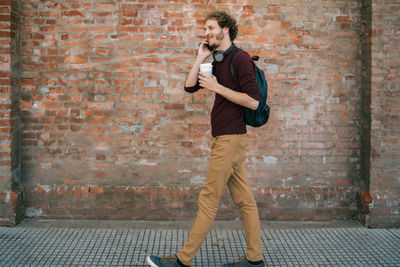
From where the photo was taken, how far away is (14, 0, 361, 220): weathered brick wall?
15.4 ft

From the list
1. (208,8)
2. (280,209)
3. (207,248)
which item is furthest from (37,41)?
(280,209)

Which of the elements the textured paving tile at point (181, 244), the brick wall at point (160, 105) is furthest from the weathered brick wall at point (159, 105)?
the textured paving tile at point (181, 244)

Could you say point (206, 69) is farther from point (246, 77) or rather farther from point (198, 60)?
point (246, 77)

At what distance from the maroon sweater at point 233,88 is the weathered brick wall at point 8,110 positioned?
8.33 feet

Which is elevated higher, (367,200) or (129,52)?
(129,52)

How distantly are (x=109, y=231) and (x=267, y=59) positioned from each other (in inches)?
106

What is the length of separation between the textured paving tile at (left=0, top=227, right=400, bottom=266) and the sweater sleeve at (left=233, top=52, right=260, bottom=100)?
63.6 inches

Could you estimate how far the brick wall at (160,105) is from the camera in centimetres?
471

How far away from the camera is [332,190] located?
4840 millimetres

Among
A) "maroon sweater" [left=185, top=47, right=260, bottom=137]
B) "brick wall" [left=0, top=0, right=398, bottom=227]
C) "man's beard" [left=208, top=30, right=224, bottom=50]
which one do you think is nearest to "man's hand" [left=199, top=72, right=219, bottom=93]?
"maroon sweater" [left=185, top=47, right=260, bottom=137]

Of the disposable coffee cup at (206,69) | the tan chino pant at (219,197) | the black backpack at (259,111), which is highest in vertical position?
the disposable coffee cup at (206,69)

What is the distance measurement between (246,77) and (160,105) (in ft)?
5.86

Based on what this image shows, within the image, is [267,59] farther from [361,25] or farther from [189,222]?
[189,222]

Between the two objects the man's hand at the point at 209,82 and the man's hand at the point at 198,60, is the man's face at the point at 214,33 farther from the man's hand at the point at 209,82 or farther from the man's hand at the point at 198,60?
the man's hand at the point at 209,82
